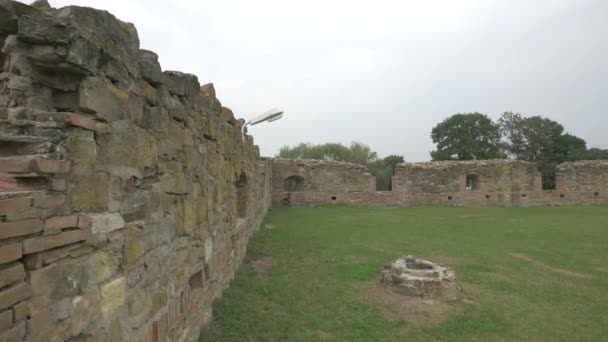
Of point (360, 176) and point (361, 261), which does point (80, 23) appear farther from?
point (360, 176)

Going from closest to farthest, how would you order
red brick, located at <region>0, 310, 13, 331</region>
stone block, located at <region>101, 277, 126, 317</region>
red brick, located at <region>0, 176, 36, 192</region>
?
red brick, located at <region>0, 310, 13, 331</region> < red brick, located at <region>0, 176, 36, 192</region> < stone block, located at <region>101, 277, 126, 317</region>

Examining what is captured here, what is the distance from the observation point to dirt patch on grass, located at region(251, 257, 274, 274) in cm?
596

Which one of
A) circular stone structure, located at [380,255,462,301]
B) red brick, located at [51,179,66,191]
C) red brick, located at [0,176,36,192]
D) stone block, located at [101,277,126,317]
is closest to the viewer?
red brick, located at [0,176,36,192]

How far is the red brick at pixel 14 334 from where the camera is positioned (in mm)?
1304

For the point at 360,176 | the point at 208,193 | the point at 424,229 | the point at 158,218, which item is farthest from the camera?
the point at 360,176

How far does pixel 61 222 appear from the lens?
5.20 feet

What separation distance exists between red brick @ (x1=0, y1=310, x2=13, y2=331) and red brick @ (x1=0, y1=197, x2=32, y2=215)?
359 millimetres

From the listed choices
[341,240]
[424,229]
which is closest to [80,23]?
[341,240]

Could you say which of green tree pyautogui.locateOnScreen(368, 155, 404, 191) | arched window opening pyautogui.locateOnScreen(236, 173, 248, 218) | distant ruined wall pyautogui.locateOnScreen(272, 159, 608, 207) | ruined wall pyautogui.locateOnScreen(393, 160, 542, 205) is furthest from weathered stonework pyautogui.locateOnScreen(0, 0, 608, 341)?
green tree pyautogui.locateOnScreen(368, 155, 404, 191)

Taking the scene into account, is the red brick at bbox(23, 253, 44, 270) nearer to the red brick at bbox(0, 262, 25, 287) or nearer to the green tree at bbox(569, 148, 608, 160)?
the red brick at bbox(0, 262, 25, 287)

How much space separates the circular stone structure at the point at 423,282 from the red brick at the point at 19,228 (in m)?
4.47

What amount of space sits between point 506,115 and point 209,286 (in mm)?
47841

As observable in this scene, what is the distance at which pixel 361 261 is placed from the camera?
6688 mm

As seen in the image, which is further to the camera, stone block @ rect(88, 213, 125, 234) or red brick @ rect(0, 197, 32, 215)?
stone block @ rect(88, 213, 125, 234)
